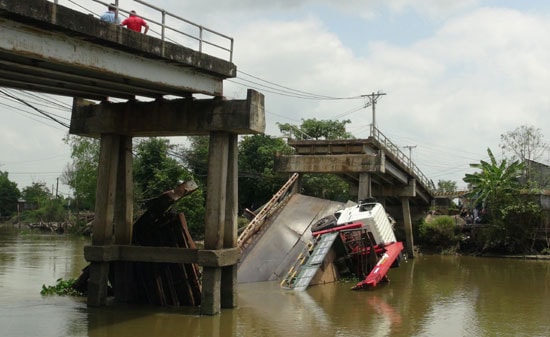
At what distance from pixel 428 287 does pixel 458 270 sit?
7.70 meters

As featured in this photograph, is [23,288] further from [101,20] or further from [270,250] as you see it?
[101,20]

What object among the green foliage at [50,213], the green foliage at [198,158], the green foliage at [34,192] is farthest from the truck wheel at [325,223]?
the green foliage at [34,192]

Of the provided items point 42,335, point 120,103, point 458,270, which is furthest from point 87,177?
point 42,335

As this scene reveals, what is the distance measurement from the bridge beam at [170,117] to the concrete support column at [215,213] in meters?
0.50

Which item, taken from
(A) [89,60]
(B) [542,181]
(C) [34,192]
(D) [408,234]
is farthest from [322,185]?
(C) [34,192]

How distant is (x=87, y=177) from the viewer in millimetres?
62312

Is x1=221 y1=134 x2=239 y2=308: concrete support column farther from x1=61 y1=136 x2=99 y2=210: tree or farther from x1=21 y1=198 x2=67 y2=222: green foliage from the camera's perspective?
x1=21 y1=198 x2=67 y2=222: green foliage

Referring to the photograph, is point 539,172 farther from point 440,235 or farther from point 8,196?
point 8,196

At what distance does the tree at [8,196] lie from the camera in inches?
4246

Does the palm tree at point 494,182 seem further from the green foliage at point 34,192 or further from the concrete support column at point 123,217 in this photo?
the green foliage at point 34,192

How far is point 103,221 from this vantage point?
17141 millimetres

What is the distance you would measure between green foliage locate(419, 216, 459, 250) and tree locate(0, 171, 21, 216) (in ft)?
276

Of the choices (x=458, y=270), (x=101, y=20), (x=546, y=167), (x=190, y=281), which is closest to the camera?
(x=101, y=20)

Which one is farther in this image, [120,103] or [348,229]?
[348,229]
